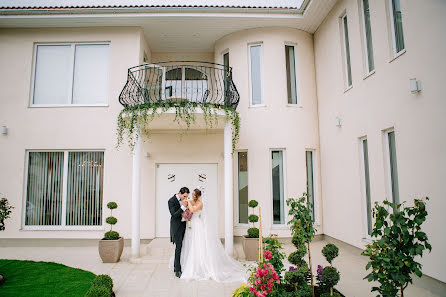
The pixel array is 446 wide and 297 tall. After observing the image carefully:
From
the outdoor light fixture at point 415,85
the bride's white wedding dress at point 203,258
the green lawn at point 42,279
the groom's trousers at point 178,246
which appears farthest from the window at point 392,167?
the green lawn at point 42,279

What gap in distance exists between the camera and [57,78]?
31.8 ft

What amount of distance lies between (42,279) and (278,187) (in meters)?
6.48

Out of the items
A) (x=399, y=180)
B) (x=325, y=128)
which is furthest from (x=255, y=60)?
(x=399, y=180)

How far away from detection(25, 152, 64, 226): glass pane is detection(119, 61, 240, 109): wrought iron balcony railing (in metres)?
3.06

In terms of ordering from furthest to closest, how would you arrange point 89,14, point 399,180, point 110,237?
point 89,14
point 110,237
point 399,180

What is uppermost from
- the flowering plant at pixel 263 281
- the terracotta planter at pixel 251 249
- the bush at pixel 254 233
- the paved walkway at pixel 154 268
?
the flowering plant at pixel 263 281

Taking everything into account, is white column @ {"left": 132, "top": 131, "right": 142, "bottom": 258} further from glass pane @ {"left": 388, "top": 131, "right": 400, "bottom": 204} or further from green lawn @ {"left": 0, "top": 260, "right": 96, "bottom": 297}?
glass pane @ {"left": 388, "top": 131, "right": 400, "bottom": 204}

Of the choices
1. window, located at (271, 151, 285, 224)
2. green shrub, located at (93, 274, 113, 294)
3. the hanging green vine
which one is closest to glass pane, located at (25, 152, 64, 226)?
the hanging green vine

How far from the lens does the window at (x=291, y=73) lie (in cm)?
978

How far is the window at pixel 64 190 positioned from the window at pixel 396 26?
842 cm

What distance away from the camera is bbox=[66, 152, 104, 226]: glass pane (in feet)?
29.7

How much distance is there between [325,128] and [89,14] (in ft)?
26.5

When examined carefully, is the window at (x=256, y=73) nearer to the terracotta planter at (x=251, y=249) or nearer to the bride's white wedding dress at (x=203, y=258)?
the terracotta planter at (x=251, y=249)

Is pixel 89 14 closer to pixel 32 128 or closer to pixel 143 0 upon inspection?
pixel 143 0
